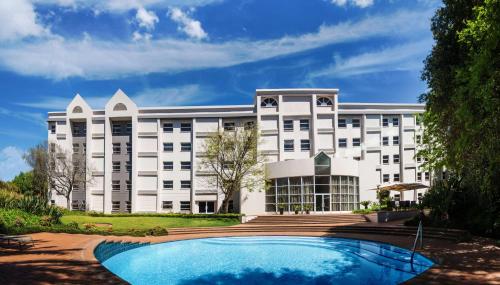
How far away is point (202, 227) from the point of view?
29391mm

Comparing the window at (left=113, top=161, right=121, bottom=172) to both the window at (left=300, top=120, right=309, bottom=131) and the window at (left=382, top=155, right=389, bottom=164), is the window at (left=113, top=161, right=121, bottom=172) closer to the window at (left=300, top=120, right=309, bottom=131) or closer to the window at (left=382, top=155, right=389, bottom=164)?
the window at (left=300, top=120, right=309, bottom=131)

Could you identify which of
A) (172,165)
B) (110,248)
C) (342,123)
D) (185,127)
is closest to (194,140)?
(185,127)

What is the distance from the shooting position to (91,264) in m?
12.5

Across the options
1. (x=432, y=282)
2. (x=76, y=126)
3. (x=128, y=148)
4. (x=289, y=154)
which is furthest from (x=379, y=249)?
(x=76, y=126)

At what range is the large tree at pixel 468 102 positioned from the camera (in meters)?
10.6

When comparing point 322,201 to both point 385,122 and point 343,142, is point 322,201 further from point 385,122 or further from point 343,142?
point 385,122

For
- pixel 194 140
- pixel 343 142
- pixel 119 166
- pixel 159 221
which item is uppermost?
pixel 194 140

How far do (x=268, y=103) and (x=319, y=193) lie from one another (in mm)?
13926

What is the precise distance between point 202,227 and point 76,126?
28.5 m

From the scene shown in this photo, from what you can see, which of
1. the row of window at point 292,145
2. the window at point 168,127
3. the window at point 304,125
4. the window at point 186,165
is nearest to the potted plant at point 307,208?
the row of window at point 292,145

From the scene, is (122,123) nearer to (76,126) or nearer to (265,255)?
(76,126)

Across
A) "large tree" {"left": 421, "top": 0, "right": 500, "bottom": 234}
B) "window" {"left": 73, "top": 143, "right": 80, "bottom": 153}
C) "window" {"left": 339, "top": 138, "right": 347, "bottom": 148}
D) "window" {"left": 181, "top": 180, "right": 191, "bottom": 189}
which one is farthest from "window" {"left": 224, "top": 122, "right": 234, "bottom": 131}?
"large tree" {"left": 421, "top": 0, "right": 500, "bottom": 234}

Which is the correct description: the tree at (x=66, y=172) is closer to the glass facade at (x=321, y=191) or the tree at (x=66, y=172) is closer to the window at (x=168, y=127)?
the window at (x=168, y=127)

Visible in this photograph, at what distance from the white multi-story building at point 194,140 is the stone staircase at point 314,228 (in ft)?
47.6
